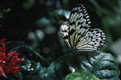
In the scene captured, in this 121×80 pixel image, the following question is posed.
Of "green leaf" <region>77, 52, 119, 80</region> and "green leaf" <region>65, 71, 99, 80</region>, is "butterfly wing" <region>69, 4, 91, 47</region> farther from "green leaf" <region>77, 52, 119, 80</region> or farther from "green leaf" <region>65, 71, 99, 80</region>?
"green leaf" <region>65, 71, 99, 80</region>

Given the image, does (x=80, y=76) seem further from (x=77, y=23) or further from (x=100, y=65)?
(x=77, y=23)

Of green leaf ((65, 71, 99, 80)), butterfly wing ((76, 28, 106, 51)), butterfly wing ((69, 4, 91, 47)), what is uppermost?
butterfly wing ((69, 4, 91, 47))

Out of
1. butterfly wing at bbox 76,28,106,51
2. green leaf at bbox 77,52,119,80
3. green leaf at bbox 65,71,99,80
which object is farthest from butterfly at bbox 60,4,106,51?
green leaf at bbox 65,71,99,80

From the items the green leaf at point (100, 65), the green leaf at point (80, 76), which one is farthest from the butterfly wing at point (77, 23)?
the green leaf at point (80, 76)

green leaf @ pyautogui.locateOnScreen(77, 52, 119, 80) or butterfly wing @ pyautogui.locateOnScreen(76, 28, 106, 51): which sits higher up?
butterfly wing @ pyautogui.locateOnScreen(76, 28, 106, 51)

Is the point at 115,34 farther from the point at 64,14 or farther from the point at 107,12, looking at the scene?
the point at 64,14

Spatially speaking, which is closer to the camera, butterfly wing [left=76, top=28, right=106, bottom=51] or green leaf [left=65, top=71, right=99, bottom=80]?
green leaf [left=65, top=71, right=99, bottom=80]

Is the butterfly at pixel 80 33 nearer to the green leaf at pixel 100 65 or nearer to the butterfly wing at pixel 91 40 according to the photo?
the butterfly wing at pixel 91 40

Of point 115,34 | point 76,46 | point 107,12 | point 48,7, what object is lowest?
point 115,34

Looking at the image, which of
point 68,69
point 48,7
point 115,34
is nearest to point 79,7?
point 68,69
